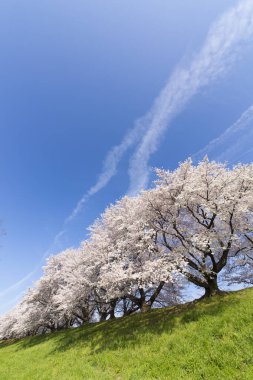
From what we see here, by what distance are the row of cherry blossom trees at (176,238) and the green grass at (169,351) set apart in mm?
3029

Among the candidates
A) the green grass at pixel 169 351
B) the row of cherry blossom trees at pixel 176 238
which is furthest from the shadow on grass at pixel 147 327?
the row of cherry blossom trees at pixel 176 238

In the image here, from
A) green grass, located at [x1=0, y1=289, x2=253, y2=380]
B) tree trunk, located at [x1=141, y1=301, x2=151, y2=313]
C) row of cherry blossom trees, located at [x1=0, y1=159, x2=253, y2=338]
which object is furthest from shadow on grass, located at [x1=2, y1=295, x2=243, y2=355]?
tree trunk, located at [x1=141, y1=301, x2=151, y2=313]

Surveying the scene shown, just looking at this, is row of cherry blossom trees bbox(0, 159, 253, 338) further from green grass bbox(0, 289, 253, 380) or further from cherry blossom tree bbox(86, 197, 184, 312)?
green grass bbox(0, 289, 253, 380)

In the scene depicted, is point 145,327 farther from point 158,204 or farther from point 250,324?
point 158,204

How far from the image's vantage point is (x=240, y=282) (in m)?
28.7

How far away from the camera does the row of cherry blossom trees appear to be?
2034 cm

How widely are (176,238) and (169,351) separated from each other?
11.7m

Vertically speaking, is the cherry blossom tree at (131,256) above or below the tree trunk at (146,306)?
above

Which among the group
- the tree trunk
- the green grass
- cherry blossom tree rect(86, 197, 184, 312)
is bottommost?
the green grass

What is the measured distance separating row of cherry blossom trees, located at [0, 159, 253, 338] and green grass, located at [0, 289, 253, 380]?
3029 millimetres

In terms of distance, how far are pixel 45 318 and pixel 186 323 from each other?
108ft

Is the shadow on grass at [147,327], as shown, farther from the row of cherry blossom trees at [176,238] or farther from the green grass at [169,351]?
the row of cherry blossom trees at [176,238]

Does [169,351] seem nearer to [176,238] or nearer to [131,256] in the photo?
[176,238]

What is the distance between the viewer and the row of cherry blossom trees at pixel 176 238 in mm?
20344
